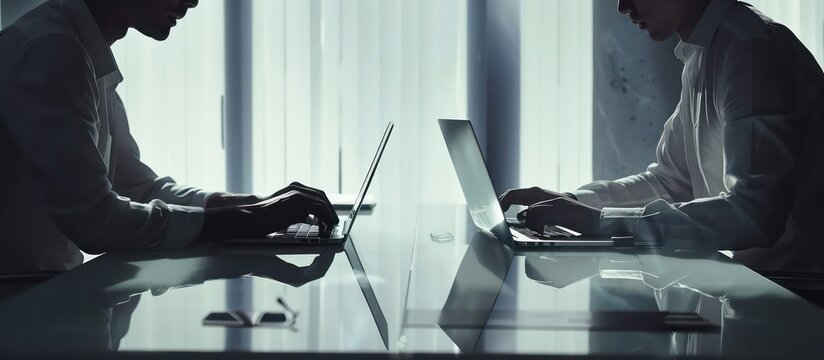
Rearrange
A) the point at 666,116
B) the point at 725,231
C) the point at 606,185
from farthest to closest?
the point at 666,116 → the point at 606,185 → the point at 725,231

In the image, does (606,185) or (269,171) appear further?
(269,171)

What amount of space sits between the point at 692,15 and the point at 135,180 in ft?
4.31

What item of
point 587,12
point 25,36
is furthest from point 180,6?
point 587,12

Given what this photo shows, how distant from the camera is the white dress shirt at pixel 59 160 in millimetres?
1130

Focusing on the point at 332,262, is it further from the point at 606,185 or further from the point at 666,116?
the point at 666,116

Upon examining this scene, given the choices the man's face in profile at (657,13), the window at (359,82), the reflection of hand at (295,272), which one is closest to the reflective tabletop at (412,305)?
the reflection of hand at (295,272)

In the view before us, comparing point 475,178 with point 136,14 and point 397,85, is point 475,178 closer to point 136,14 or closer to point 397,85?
point 136,14

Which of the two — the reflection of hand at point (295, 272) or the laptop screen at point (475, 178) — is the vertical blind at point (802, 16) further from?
the reflection of hand at point (295, 272)

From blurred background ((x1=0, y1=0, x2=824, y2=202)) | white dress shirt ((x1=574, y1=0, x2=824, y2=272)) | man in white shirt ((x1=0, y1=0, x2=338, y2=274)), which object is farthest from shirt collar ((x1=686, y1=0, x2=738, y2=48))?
blurred background ((x1=0, y1=0, x2=824, y2=202))

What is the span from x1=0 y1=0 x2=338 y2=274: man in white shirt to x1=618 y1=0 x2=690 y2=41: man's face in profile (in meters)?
0.88

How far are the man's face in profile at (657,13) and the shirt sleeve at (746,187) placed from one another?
13.0 inches

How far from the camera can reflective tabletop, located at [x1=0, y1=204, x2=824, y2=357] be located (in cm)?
62

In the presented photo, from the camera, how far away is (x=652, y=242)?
3.97 ft

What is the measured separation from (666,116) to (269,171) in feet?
5.85
